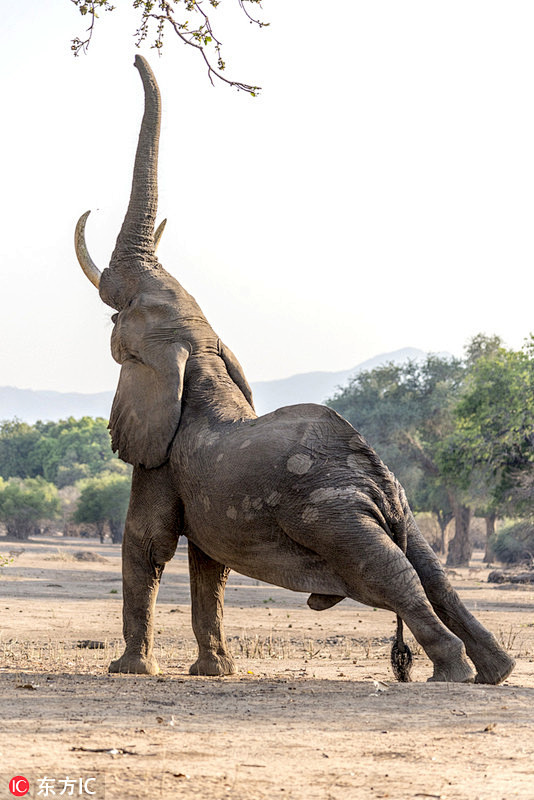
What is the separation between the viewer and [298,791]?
197 inches

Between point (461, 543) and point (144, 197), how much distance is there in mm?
45166

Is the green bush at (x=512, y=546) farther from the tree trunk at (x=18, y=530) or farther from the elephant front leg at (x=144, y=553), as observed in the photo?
the elephant front leg at (x=144, y=553)

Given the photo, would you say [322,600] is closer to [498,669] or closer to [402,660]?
[402,660]

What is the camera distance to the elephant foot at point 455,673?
7.86m

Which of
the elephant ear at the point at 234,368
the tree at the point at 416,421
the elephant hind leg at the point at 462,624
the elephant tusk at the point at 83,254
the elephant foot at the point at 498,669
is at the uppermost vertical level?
the tree at the point at 416,421

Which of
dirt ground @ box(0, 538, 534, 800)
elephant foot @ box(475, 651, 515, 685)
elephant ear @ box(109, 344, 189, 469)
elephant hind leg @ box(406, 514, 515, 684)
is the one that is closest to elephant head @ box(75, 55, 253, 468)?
elephant ear @ box(109, 344, 189, 469)

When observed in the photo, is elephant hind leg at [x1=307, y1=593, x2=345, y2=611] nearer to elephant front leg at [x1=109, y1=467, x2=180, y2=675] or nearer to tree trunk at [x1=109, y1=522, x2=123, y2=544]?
elephant front leg at [x1=109, y1=467, x2=180, y2=675]

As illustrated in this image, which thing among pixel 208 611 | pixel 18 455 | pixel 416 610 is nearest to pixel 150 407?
pixel 208 611

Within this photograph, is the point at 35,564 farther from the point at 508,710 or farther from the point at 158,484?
the point at 508,710

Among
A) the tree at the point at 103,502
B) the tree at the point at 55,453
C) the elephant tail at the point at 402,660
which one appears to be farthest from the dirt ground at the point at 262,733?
the tree at the point at 55,453

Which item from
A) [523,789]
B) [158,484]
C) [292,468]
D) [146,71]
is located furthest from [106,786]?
[146,71]

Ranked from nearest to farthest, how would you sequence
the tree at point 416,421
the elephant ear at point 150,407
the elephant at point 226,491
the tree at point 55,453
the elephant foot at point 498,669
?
1. the elephant at point 226,491
2. the elephant foot at point 498,669
3. the elephant ear at point 150,407
4. the tree at point 416,421
5. the tree at point 55,453

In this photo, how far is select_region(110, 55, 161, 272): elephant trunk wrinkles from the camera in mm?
10086

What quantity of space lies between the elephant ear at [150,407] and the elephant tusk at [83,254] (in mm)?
1401
